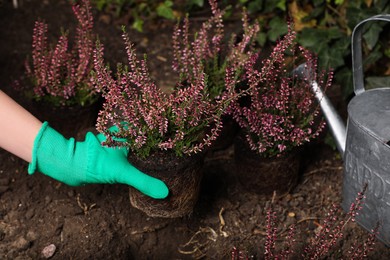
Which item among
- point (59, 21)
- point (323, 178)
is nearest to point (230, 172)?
point (323, 178)

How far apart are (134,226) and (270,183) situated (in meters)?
0.60

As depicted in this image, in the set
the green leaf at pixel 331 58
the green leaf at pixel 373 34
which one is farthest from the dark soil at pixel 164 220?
the green leaf at pixel 373 34

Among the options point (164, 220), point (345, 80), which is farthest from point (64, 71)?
point (345, 80)

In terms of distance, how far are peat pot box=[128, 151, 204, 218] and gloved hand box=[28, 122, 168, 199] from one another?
0.10ft

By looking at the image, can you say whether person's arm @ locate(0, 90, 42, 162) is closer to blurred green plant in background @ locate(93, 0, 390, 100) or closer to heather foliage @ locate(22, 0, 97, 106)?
heather foliage @ locate(22, 0, 97, 106)

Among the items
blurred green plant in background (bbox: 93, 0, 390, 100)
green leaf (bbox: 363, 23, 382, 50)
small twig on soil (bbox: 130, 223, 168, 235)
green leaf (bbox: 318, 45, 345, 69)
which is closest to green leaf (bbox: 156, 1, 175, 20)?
blurred green plant in background (bbox: 93, 0, 390, 100)

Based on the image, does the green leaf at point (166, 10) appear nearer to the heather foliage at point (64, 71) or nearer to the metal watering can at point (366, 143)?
the heather foliage at point (64, 71)

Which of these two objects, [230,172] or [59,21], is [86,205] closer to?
[230,172]

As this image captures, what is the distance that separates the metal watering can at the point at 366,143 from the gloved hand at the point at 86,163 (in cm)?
73

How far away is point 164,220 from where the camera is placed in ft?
8.14

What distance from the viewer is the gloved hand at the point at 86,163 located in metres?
2.15

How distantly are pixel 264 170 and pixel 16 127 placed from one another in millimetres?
1006

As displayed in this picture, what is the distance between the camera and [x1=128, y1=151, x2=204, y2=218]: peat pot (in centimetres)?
215

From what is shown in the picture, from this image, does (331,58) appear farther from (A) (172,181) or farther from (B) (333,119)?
(A) (172,181)
